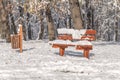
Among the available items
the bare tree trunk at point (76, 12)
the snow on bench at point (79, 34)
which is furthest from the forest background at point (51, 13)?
the snow on bench at point (79, 34)

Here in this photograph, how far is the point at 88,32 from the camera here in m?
15.1

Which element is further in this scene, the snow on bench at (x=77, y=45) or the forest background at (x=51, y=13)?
the forest background at (x=51, y=13)

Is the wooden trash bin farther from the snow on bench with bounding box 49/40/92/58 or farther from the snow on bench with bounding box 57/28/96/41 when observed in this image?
the snow on bench with bounding box 49/40/92/58

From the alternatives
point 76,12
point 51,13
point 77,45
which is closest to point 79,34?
point 77,45

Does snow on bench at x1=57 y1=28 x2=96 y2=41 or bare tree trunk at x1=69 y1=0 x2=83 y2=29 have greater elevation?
bare tree trunk at x1=69 y1=0 x2=83 y2=29

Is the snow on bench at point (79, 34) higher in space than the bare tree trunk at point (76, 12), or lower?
lower

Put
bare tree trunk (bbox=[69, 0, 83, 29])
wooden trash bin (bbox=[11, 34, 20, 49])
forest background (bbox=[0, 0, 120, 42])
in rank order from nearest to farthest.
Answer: wooden trash bin (bbox=[11, 34, 20, 49]) < bare tree trunk (bbox=[69, 0, 83, 29]) < forest background (bbox=[0, 0, 120, 42])

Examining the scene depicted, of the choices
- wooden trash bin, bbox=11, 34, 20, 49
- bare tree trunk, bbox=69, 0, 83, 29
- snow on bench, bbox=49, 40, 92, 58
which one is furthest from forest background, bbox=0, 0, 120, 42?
snow on bench, bbox=49, 40, 92, 58

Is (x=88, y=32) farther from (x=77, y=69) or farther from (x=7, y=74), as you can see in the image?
(x=7, y=74)

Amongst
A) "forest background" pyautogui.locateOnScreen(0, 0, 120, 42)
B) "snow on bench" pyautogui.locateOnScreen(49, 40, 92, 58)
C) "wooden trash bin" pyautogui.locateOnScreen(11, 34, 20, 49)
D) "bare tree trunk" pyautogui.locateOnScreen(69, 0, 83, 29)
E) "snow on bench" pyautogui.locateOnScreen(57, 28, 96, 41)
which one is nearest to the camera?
"snow on bench" pyautogui.locateOnScreen(49, 40, 92, 58)

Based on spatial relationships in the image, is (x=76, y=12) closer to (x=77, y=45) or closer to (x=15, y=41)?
(x=15, y=41)

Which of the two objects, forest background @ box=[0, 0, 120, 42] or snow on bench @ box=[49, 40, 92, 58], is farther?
forest background @ box=[0, 0, 120, 42]

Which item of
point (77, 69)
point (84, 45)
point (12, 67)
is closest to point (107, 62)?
point (84, 45)

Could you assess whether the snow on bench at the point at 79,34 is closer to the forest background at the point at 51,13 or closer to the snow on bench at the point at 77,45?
the snow on bench at the point at 77,45
